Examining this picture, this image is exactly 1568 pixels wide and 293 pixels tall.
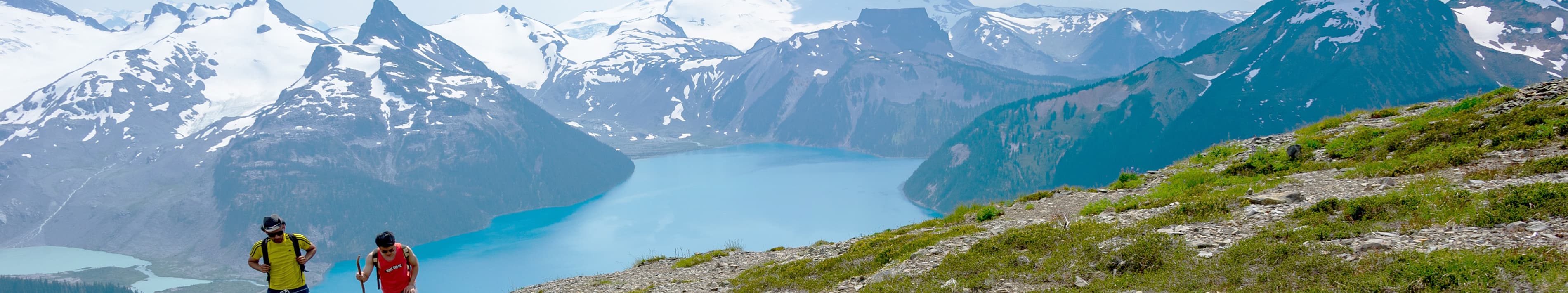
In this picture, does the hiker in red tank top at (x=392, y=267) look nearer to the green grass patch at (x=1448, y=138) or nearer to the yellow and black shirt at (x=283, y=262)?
the yellow and black shirt at (x=283, y=262)

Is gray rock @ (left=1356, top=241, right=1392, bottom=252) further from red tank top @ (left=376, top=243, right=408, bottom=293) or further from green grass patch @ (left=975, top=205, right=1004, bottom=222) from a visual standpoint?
red tank top @ (left=376, top=243, right=408, bottom=293)

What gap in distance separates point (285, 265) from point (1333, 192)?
24.8 m

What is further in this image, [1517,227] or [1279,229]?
[1279,229]

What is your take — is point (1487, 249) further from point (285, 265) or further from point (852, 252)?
point (285, 265)

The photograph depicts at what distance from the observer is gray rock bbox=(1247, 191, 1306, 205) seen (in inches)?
683

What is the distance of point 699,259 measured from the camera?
28344mm

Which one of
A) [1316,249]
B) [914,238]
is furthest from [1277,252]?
[914,238]

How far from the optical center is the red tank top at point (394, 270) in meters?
15.5

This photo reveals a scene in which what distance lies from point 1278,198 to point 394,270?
20784 mm

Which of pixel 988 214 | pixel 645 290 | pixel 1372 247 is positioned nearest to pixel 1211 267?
pixel 1372 247

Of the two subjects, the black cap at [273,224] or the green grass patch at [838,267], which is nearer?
the black cap at [273,224]

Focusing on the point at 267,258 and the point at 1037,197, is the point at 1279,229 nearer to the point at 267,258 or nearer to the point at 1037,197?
the point at 1037,197

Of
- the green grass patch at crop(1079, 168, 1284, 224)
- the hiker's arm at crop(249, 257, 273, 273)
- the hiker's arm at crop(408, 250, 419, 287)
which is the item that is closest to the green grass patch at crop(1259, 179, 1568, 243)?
the green grass patch at crop(1079, 168, 1284, 224)

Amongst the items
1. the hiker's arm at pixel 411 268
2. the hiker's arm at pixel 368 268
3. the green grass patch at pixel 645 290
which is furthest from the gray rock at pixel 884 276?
the hiker's arm at pixel 368 268
